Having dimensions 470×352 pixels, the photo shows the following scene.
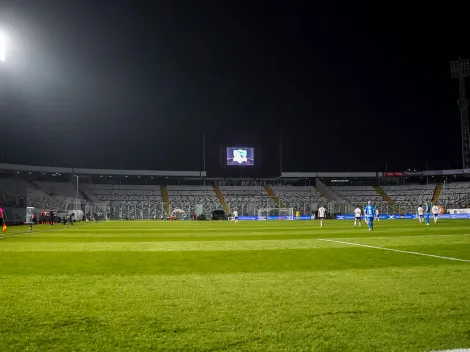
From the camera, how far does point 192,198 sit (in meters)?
77.5

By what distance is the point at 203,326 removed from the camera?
4.55 m

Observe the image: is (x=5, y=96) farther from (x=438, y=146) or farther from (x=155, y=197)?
(x=438, y=146)

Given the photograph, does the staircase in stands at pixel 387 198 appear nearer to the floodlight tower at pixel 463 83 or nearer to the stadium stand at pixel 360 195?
the stadium stand at pixel 360 195

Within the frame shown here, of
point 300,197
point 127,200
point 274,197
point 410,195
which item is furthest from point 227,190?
point 410,195

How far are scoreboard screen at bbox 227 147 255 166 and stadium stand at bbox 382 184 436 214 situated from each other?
→ 2784 cm

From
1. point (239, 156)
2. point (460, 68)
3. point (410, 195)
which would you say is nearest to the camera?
point (460, 68)

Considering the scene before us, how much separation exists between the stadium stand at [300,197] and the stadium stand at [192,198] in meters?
12.7

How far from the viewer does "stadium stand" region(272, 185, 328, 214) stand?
75.0m

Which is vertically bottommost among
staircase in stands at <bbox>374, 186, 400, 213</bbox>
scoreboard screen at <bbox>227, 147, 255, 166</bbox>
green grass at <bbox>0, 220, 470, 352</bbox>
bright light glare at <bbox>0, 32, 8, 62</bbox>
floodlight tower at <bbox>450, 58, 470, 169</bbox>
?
green grass at <bbox>0, 220, 470, 352</bbox>

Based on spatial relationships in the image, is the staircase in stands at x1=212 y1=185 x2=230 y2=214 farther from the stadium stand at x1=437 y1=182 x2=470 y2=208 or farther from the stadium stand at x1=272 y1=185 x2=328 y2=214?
the stadium stand at x1=437 y1=182 x2=470 y2=208

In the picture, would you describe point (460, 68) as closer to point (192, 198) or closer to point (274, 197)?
point (274, 197)

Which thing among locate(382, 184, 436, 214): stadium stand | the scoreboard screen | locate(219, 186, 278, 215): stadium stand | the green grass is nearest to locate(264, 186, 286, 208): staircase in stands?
locate(219, 186, 278, 215): stadium stand

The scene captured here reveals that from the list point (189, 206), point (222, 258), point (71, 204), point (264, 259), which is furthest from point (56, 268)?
point (189, 206)

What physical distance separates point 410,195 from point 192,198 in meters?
40.9
